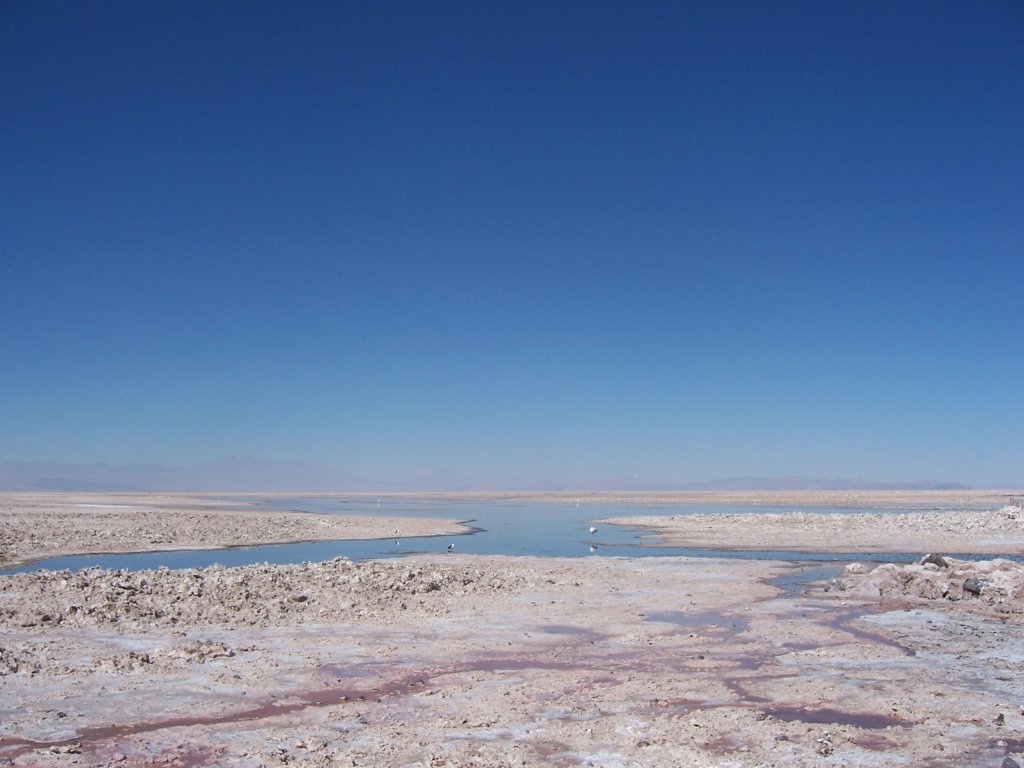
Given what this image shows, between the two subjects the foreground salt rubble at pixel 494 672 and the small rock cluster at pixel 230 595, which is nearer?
the foreground salt rubble at pixel 494 672

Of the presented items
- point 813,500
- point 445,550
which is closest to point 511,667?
point 445,550

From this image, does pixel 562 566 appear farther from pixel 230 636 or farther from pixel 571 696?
pixel 571 696

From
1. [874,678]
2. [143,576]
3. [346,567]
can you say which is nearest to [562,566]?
[346,567]

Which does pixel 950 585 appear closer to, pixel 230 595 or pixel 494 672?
pixel 494 672

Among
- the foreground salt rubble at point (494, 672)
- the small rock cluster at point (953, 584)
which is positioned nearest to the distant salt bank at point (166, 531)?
the foreground salt rubble at point (494, 672)

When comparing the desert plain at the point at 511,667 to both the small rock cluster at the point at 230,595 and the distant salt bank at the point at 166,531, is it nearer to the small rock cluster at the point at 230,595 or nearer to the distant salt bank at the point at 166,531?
the small rock cluster at the point at 230,595

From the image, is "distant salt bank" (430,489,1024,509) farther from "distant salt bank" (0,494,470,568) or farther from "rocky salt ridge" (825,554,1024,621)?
"rocky salt ridge" (825,554,1024,621)
